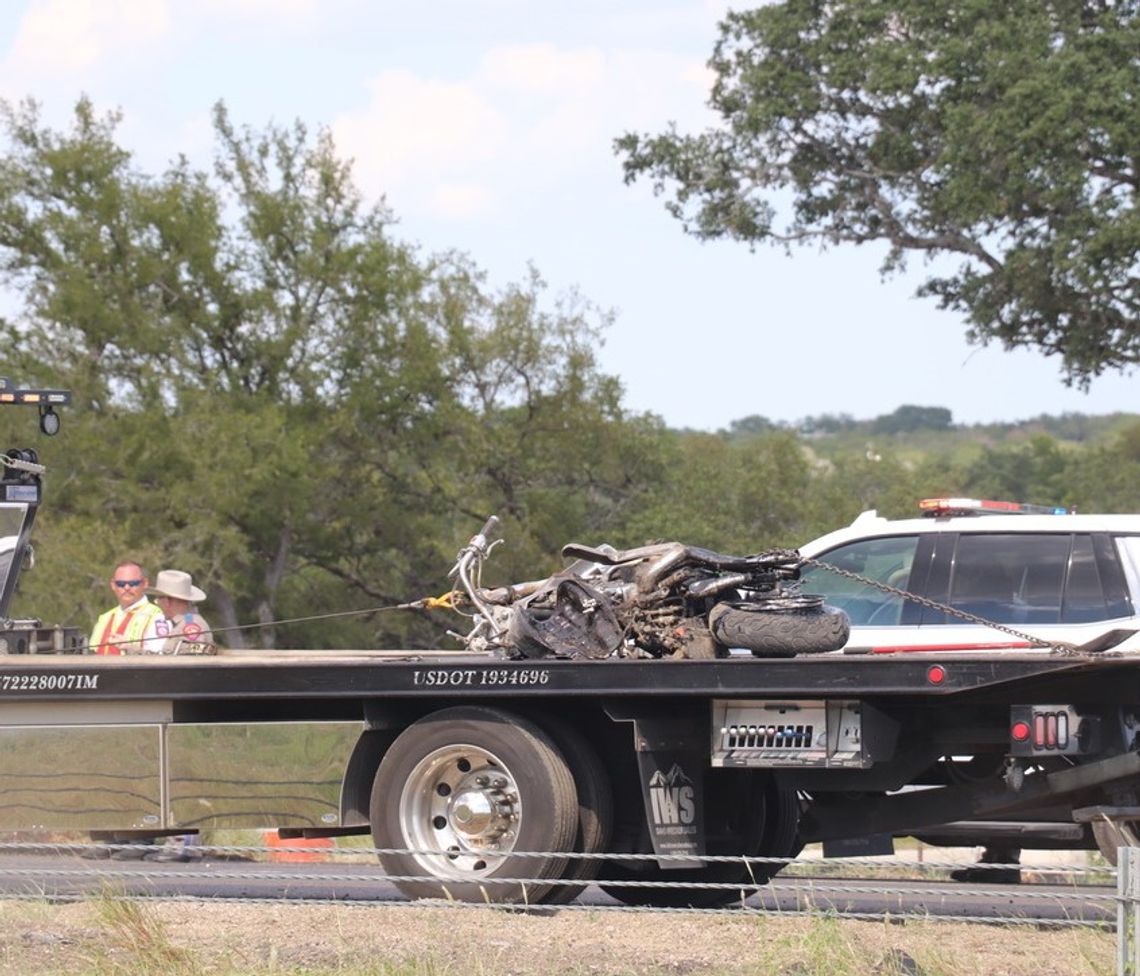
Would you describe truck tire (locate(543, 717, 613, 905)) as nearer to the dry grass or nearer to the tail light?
the dry grass

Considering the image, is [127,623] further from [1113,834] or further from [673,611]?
[1113,834]

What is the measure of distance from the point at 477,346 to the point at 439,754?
30.4 m

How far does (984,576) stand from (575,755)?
3.57 meters

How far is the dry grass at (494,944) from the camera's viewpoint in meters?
6.92

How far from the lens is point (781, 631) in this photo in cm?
820

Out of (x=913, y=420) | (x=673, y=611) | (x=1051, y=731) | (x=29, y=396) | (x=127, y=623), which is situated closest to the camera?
(x=1051, y=731)

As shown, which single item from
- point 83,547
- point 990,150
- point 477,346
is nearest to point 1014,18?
point 990,150

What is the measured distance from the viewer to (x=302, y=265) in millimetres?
38594

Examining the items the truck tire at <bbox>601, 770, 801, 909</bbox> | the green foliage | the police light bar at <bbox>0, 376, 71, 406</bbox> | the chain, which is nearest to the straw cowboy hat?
the police light bar at <bbox>0, 376, 71, 406</bbox>

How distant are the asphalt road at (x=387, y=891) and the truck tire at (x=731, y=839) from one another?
162 millimetres

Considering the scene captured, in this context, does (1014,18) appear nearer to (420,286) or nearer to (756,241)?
(756,241)

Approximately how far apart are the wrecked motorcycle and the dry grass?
3.81ft

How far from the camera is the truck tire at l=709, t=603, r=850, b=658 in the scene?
8.19 m

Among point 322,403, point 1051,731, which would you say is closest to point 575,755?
point 1051,731
